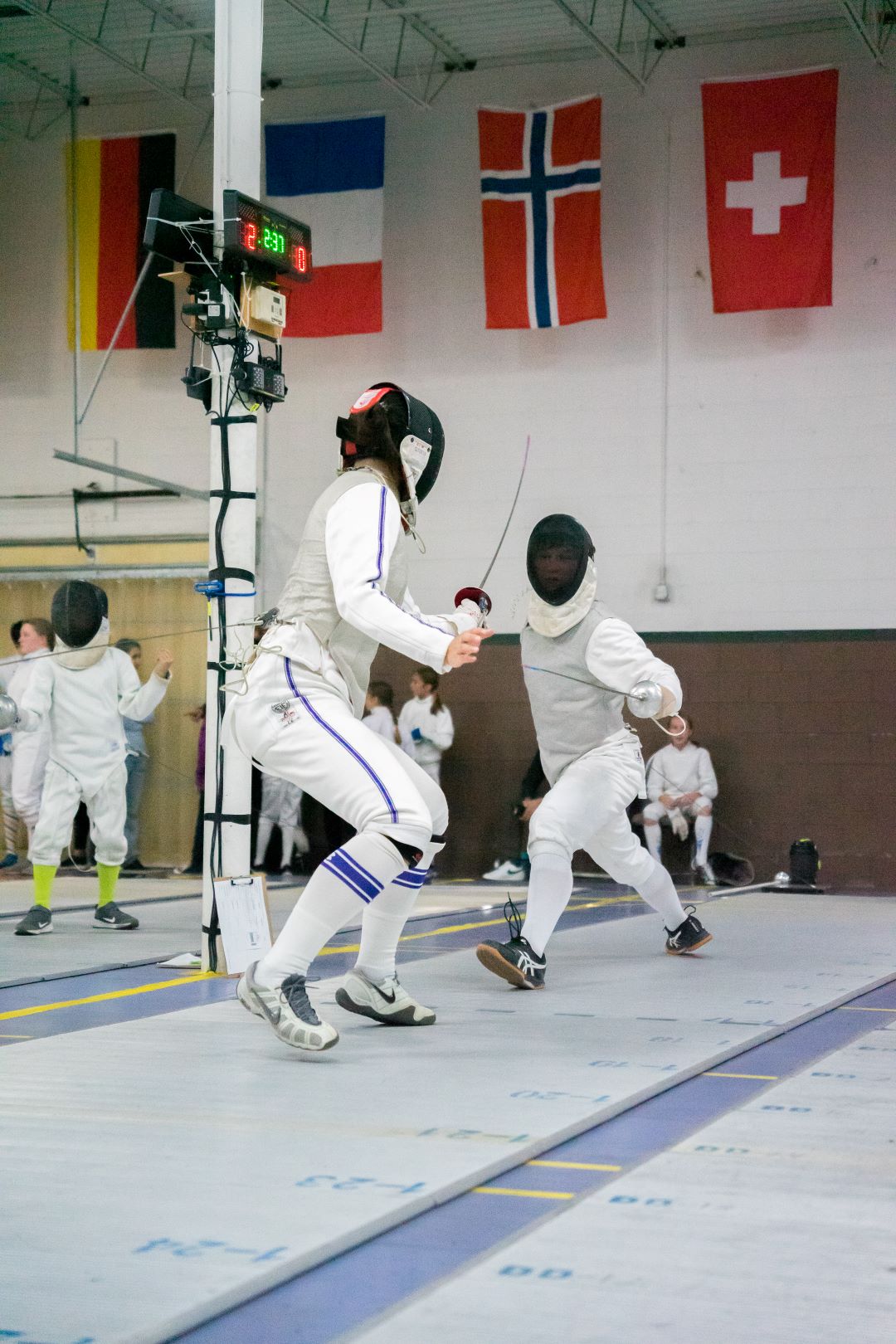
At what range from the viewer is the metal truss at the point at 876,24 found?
9.13 metres

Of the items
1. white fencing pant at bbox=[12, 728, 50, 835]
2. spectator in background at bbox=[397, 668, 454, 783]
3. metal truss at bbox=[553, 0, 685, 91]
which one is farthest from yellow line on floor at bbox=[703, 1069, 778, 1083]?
metal truss at bbox=[553, 0, 685, 91]

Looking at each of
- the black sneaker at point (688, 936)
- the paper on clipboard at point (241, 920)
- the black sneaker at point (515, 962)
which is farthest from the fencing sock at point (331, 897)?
the black sneaker at point (688, 936)

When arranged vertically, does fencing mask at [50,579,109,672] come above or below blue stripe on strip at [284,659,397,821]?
above

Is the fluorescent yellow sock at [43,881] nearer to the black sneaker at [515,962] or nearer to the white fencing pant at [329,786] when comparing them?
the black sneaker at [515,962]

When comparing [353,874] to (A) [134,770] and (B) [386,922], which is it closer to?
(B) [386,922]

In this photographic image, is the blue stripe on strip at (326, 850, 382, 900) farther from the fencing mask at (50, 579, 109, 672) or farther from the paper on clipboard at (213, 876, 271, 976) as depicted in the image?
the fencing mask at (50, 579, 109, 672)

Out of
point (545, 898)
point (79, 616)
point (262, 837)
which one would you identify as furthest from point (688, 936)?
point (262, 837)

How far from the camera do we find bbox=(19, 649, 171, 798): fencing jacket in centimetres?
596

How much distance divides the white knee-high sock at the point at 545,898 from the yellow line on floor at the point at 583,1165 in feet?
6.21

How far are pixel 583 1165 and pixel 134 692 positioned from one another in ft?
12.9

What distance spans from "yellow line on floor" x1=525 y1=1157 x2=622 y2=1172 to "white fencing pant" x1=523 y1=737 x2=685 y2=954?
1.88 metres

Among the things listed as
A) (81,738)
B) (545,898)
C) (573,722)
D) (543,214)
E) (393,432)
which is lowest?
(545,898)

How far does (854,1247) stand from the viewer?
2025 millimetres

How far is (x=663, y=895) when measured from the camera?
4996 millimetres
